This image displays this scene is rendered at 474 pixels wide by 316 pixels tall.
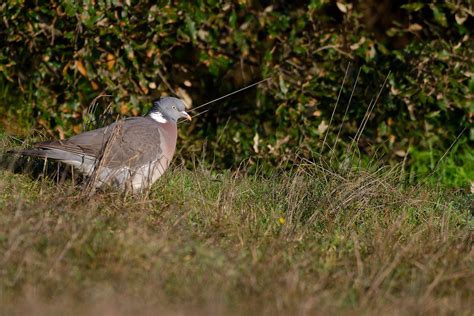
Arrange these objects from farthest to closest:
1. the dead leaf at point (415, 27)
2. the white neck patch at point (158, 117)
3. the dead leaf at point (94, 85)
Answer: the dead leaf at point (415, 27) → the dead leaf at point (94, 85) → the white neck patch at point (158, 117)

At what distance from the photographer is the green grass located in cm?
373

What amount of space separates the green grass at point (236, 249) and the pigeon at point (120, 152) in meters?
0.16

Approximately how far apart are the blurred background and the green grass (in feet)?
4.87

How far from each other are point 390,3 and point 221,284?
484cm

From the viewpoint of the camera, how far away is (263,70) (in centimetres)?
714

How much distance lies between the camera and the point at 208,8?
23.1 ft

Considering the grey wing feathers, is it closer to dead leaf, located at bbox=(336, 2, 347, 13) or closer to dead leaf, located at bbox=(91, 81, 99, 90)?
dead leaf, located at bbox=(91, 81, 99, 90)

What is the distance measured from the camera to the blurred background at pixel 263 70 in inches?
274

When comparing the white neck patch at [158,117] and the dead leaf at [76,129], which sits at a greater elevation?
the white neck patch at [158,117]

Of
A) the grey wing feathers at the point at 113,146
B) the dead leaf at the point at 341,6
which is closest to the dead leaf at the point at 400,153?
the dead leaf at the point at 341,6

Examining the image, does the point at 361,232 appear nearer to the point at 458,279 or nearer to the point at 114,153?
the point at 458,279

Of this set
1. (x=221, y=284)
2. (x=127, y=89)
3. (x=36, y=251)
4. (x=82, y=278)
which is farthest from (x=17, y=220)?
(x=127, y=89)

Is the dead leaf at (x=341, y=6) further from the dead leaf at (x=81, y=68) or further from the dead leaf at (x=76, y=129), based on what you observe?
the dead leaf at (x=76, y=129)

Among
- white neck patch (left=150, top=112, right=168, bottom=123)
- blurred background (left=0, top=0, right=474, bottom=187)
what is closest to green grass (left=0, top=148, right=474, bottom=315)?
white neck patch (left=150, top=112, right=168, bottom=123)
